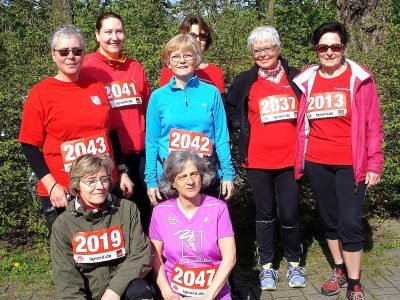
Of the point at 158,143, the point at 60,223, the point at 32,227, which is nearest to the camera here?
the point at 60,223

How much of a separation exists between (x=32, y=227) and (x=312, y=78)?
323cm

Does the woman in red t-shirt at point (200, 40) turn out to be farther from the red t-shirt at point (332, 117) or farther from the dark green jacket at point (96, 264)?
the dark green jacket at point (96, 264)

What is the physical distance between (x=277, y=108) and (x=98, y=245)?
185 cm

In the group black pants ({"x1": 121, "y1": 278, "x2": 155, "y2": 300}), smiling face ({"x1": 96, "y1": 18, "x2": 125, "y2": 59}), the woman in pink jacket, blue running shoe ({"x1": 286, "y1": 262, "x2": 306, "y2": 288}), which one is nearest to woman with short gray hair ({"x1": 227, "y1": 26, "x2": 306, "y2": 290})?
the woman in pink jacket

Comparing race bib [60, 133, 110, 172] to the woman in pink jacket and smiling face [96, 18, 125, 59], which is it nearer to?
smiling face [96, 18, 125, 59]

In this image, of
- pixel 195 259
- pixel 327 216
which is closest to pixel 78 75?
pixel 195 259

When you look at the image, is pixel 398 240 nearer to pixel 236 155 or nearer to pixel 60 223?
pixel 236 155

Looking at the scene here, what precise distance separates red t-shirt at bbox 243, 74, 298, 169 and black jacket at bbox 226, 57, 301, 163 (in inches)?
2.0

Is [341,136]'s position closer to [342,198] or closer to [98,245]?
[342,198]

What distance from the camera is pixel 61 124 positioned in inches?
141

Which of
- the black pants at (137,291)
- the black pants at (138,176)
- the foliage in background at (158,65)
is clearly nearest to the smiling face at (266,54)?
the black pants at (138,176)

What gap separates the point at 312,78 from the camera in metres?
4.20

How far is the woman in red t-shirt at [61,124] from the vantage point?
3562mm

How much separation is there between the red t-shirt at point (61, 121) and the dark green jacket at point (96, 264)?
40 cm
